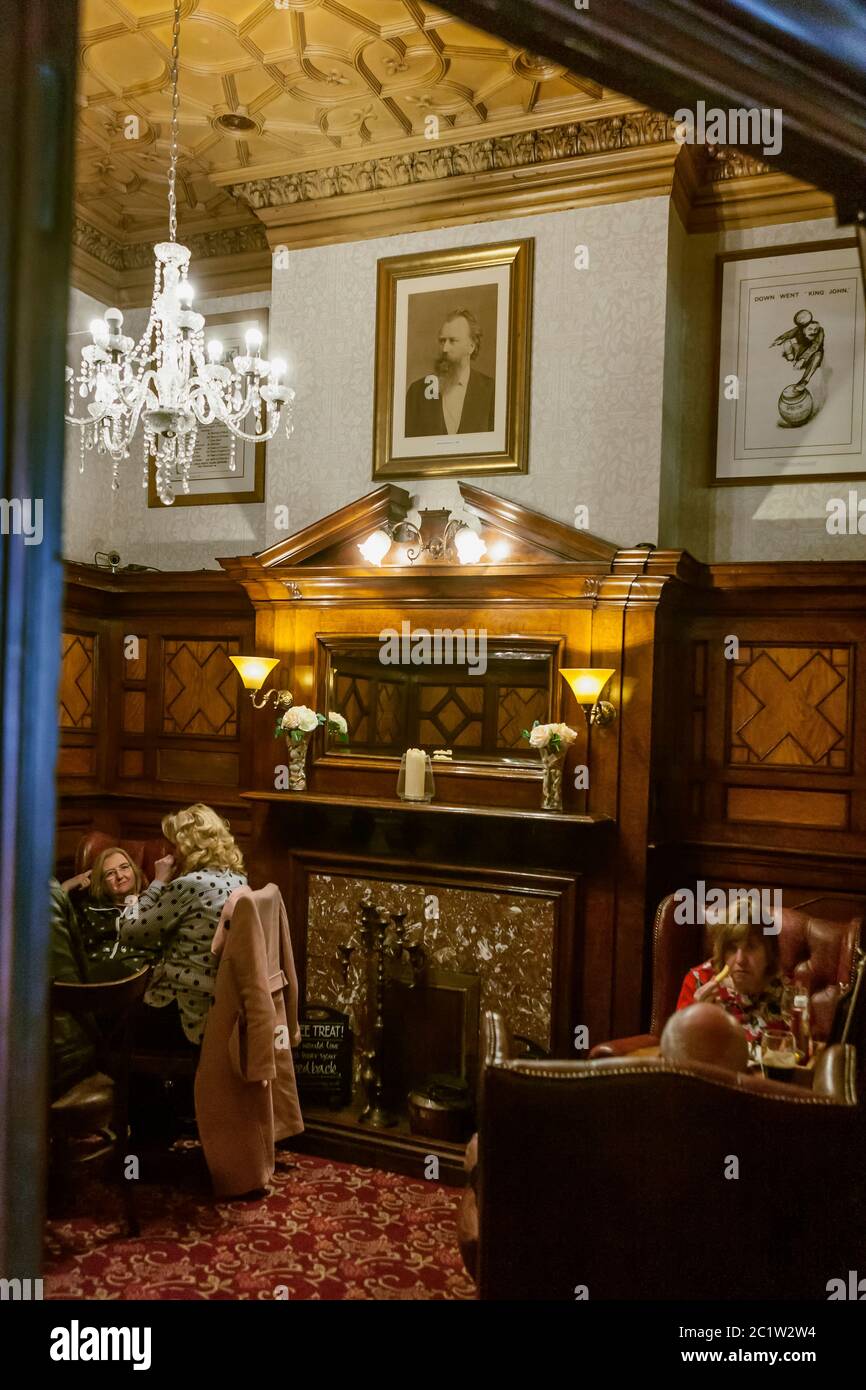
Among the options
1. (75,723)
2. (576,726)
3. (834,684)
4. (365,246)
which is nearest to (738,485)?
(834,684)

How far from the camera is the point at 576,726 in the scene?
4.47 meters

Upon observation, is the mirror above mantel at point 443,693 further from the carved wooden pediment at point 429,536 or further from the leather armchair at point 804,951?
the leather armchair at point 804,951

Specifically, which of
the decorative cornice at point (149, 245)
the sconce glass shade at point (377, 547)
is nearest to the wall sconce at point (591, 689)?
the sconce glass shade at point (377, 547)

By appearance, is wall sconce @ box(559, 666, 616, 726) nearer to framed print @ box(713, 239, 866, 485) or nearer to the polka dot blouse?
framed print @ box(713, 239, 866, 485)

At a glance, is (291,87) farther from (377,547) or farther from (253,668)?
(253,668)

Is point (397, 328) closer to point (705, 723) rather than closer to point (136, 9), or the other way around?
point (136, 9)

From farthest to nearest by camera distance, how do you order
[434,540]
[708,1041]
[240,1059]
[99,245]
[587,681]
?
[99,245] → [434,540] → [587,681] → [240,1059] → [708,1041]

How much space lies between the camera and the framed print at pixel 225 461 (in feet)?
18.8

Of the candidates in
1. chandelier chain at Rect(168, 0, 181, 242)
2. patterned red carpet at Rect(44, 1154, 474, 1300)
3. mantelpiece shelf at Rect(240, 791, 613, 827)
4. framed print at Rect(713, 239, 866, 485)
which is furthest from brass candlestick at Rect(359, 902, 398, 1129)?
chandelier chain at Rect(168, 0, 181, 242)

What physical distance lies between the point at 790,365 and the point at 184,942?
3.68 metres

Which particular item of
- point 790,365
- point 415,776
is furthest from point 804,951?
point 790,365

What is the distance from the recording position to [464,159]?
4.75 m

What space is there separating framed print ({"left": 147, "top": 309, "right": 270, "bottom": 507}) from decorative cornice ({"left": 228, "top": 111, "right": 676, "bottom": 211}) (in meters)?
0.68

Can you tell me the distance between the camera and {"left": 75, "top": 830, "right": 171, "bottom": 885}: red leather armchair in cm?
542
